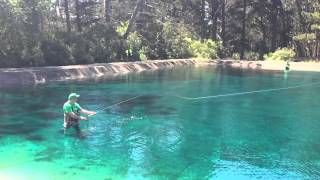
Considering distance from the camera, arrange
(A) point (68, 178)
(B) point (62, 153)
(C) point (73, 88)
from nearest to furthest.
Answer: (A) point (68, 178), (B) point (62, 153), (C) point (73, 88)

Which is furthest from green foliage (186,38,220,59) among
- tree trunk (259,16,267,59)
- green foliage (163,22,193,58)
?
tree trunk (259,16,267,59)

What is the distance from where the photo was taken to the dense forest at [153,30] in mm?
38750

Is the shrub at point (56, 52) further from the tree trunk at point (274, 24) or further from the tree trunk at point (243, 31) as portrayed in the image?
the tree trunk at point (274, 24)

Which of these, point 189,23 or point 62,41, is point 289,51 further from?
point 62,41

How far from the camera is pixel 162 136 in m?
17.4

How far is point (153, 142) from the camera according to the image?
16.4 m

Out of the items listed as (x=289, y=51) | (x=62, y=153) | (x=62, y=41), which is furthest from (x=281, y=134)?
(x=289, y=51)

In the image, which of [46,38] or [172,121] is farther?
[46,38]

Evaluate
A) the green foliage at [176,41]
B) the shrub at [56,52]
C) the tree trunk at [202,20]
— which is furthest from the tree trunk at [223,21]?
the shrub at [56,52]

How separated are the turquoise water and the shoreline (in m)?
3.99

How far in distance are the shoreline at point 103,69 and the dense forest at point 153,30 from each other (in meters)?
2.14

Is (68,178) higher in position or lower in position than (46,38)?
lower

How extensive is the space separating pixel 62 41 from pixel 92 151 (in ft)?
94.0

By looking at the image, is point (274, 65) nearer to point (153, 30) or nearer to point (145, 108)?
point (153, 30)
